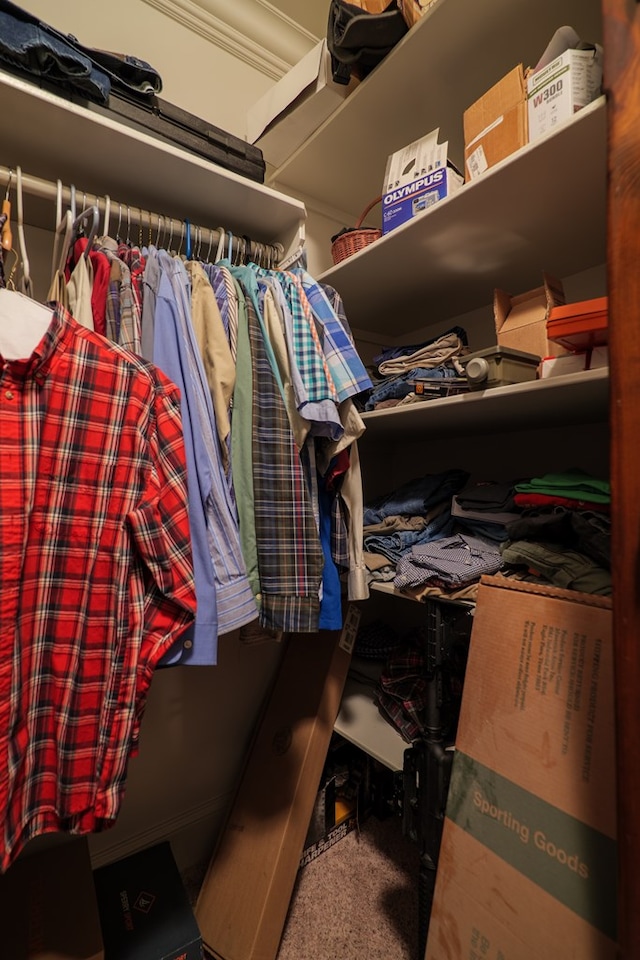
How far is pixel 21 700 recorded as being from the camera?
662mm

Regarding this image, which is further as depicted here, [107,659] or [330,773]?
[330,773]

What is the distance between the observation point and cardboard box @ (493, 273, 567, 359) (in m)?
0.87

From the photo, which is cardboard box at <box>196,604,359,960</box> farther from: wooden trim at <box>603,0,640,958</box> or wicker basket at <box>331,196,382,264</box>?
wicker basket at <box>331,196,382,264</box>

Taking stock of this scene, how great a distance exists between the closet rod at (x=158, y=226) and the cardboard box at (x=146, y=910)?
5.20 ft

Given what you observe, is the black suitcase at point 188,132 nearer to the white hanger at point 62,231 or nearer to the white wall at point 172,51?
the white hanger at point 62,231

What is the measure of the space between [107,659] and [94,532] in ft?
0.68

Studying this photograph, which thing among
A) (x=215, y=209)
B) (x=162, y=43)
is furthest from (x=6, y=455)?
(x=162, y=43)

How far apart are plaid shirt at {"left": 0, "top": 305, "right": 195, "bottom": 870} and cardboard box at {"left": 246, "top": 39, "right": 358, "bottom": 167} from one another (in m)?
0.97

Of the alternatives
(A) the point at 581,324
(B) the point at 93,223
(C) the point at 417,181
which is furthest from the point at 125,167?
(A) the point at 581,324

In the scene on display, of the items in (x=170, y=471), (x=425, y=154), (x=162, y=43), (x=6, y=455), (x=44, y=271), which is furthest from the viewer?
(x=162, y=43)

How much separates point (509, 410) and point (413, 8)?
2.97 ft

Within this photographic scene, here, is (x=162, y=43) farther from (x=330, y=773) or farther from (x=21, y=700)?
(x=330, y=773)

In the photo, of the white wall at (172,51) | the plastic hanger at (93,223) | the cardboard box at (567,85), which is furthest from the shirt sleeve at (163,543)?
the white wall at (172,51)

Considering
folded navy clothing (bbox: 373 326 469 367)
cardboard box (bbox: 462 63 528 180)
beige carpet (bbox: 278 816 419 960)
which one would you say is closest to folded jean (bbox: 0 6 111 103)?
cardboard box (bbox: 462 63 528 180)
